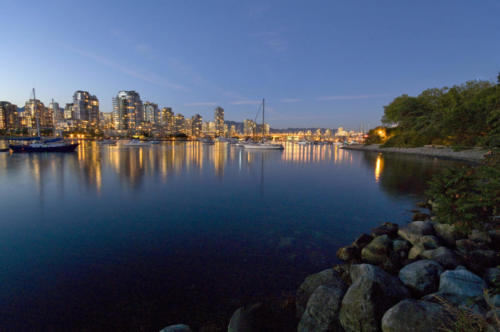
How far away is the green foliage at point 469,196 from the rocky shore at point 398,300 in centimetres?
118

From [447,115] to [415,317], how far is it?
2704 inches

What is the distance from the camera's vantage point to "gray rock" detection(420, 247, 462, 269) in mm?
6309

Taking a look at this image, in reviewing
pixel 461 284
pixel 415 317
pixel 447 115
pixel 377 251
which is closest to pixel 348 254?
pixel 377 251

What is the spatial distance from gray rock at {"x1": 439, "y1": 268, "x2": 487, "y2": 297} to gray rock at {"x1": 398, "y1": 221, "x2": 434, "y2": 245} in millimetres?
3200

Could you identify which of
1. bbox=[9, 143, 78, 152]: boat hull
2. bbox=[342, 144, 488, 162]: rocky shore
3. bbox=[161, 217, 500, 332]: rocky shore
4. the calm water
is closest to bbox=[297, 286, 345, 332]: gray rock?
bbox=[161, 217, 500, 332]: rocky shore

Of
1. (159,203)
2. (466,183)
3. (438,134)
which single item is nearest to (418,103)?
(438,134)

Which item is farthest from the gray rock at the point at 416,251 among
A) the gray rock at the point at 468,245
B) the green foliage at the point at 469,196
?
the green foliage at the point at 469,196

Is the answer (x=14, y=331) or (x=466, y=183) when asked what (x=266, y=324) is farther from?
(x=466, y=183)

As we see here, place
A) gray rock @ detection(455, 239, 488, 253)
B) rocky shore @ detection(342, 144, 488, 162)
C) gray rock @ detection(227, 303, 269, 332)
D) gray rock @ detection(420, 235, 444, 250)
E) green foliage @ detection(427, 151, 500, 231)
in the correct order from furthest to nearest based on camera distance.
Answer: rocky shore @ detection(342, 144, 488, 162) → gray rock @ detection(420, 235, 444, 250) → gray rock @ detection(455, 239, 488, 253) → green foliage @ detection(427, 151, 500, 231) → gray rock @ detection(227, 303, 269, 332)

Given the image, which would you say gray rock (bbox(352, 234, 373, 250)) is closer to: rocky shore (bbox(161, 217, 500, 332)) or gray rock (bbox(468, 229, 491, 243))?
rocky shore (bbox(161, 217, 500, 332))

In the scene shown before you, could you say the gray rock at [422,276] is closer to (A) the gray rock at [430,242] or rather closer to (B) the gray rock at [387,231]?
(A) the gray rock at [430,242]

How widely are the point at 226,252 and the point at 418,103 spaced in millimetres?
87467

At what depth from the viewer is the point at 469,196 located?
8672 millimetres

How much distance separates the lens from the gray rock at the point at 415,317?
12.7 ft
